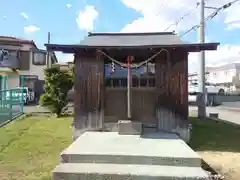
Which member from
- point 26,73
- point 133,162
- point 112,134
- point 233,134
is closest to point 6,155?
point 112,134

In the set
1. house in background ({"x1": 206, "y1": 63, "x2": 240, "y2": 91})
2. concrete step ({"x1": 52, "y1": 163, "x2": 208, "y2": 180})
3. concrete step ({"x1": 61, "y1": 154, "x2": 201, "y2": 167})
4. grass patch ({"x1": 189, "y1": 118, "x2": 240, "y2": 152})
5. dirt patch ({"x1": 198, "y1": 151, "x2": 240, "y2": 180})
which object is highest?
house in background ({"x1": 206, "y1": 63, "x2": 240, "y2": 91})

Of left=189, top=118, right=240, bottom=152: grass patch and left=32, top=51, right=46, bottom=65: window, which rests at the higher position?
left=32, top=51, right=46, bottom=65: window

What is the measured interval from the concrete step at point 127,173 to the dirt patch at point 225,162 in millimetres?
822

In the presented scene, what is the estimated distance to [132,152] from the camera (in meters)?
4.86

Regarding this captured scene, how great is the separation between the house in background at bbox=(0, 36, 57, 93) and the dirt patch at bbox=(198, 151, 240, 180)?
67.4 feet

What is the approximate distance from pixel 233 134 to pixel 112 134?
452cm

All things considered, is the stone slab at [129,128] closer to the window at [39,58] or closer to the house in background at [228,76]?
the window at [39,58]

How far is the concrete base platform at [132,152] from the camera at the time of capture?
462 cm

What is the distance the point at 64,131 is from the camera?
8922 millimetres

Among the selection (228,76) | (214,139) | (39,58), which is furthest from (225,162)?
(228,76)

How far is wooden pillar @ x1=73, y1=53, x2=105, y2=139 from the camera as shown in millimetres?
7320

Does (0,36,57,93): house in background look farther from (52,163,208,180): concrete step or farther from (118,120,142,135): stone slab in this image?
(52,163,208,180): concrete step

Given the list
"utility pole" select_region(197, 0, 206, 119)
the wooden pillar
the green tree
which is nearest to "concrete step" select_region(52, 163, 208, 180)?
the wooden pillar

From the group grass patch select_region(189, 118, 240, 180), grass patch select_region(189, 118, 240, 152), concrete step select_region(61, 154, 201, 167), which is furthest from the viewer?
grass patch select_region(189, 118, 240, 152)
